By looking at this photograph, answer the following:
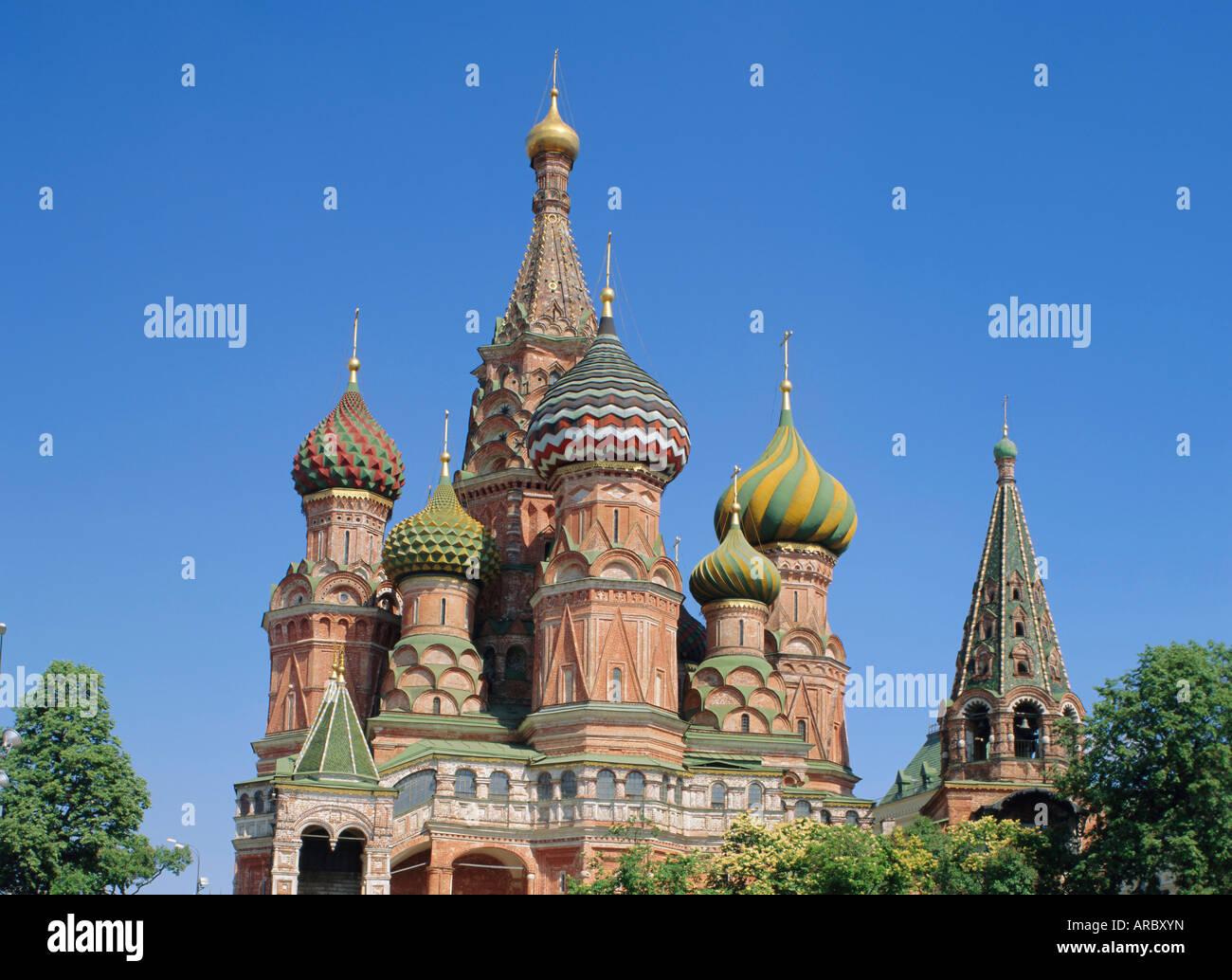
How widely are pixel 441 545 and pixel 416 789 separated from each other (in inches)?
341

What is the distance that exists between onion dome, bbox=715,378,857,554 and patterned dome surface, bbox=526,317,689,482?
7000 mm

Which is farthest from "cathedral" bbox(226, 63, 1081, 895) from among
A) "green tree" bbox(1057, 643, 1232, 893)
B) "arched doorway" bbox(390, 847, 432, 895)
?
"green tree" bbox(1057, 643, 1232, 893)

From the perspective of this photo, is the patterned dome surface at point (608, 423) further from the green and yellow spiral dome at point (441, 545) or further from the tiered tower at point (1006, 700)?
the tiered tower at point (1006, 700)

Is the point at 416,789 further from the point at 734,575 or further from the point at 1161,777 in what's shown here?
the point at 1161,777

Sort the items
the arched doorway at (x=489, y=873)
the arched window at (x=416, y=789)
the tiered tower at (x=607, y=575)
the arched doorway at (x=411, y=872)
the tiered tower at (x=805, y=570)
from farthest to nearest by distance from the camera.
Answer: the tiered tower at (x=805, y=570) → the tiered tower at (x=607, y=575) → the arched doorway at (x=489, y=873) → the arched doorway at (x=411, y=872) → the arched window at (x=416, y=789)

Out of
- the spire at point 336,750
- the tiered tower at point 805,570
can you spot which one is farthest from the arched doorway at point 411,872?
the tiered tower at point 805,570

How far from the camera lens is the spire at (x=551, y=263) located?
60656 mm

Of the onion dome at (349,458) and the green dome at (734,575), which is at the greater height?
the onion dome at (349,458)

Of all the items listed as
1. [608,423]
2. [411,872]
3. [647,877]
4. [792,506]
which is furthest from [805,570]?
[647,877]

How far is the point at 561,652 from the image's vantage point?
50.3m

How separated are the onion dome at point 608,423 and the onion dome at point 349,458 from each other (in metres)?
6.40

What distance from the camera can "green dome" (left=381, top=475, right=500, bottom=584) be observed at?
53438 mm

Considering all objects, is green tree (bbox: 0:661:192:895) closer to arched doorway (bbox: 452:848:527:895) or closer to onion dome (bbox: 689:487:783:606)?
arched doorway (bbox: 452:848:527:895)
